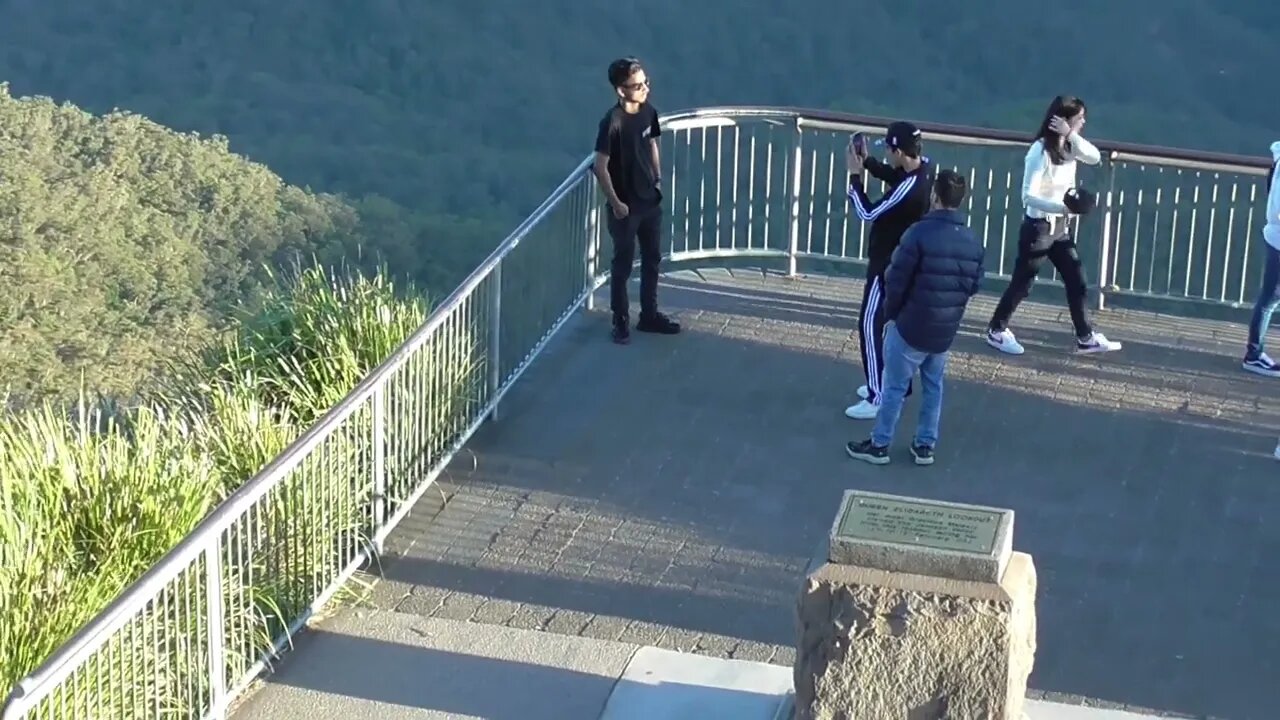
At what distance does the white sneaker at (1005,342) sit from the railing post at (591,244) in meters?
2.31

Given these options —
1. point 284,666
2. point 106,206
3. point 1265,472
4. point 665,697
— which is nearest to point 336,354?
point 284,666

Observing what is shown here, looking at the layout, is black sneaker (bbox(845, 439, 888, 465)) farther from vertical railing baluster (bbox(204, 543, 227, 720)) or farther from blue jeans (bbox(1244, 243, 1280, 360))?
vertical railing baluster (bbox(204, 543, 227, 720))

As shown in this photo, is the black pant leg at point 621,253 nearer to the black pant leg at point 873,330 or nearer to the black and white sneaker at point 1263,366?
the black pant leg at point 873,330

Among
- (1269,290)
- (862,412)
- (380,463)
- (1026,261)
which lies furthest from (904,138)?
(380,463)

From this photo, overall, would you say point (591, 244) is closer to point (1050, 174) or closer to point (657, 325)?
point (657, 325)

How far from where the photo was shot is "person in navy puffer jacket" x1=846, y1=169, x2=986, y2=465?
28.6ft

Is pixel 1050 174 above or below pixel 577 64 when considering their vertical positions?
above

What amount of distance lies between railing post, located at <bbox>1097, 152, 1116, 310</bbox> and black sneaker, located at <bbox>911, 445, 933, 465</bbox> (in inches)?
102

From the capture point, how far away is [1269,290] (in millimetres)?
10445

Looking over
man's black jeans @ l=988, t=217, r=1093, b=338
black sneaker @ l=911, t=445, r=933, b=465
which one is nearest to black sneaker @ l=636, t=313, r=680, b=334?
man's black jeans @ l=988, t=217, r=1093, b=338

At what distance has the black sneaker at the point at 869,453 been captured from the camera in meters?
9.51

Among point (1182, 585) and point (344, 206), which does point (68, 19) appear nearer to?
point (344, 206)

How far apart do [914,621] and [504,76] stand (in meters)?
46.5

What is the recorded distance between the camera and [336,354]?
9.63 meters
